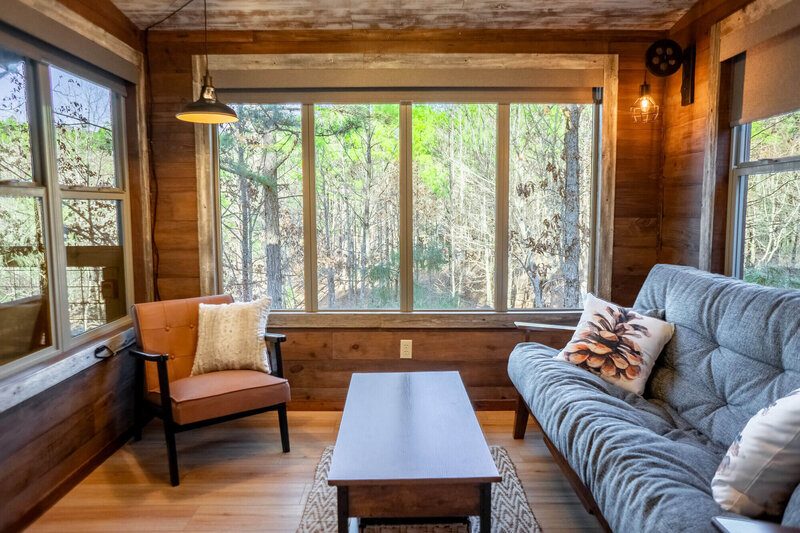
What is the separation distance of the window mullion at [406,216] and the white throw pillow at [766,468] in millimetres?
2078

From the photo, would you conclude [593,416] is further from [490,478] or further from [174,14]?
[174,14]

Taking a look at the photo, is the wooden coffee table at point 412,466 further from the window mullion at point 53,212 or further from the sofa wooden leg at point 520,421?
the window mullion at point 53,212

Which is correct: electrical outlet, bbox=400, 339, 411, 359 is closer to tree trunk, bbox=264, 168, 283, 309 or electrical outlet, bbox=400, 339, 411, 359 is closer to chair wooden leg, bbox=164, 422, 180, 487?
tree trunk, bbox=264, 168, 283, 309

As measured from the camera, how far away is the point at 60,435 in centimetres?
223

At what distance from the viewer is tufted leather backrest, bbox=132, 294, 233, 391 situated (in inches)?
101

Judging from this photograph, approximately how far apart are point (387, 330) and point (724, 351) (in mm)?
1824

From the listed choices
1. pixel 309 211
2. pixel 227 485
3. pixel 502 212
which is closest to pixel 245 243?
pixel 309 211

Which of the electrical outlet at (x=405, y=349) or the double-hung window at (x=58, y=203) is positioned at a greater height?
the double-hung window at (x=58, y=203)

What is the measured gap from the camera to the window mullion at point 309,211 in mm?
3064

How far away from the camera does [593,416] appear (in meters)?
1.76

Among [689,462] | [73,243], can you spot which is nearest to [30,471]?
[73,243]

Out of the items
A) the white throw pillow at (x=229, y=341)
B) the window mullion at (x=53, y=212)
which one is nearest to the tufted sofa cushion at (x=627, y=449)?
the white throw pillow at (x=229, y=341)

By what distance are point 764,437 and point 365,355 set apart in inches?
87.8

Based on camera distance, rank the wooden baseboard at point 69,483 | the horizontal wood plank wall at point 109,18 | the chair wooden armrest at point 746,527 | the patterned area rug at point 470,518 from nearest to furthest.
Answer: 1. the chair wooden armrest at point 746,527
2. the patterned area rug at point 470,518
3. the wooden baseboard at point 69,483
4. the horizontal wood plank wall at point 109,18
